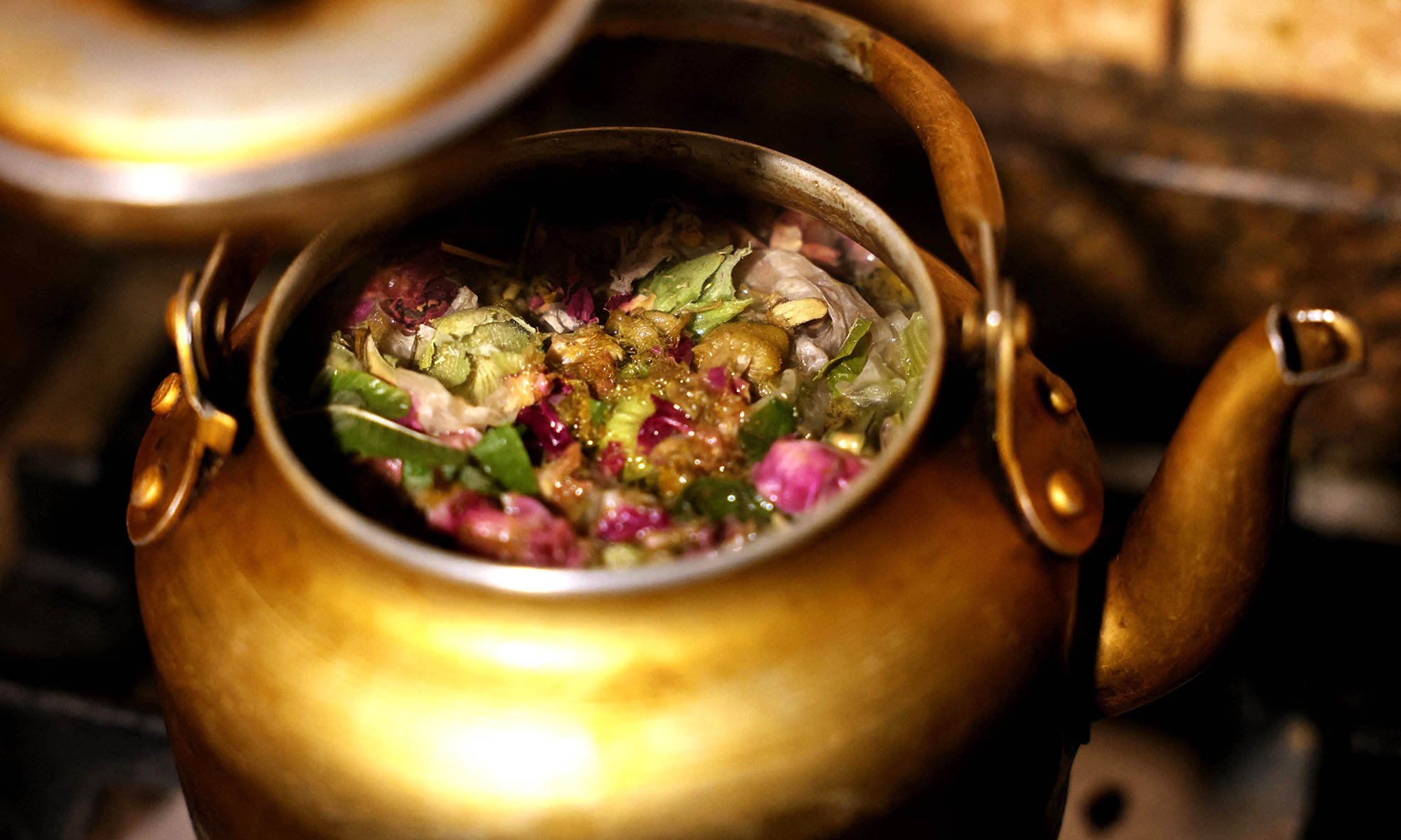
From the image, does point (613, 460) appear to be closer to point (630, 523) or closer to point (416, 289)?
point (630, 523)

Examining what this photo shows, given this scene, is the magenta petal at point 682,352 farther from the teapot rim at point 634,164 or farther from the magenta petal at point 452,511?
the magenta petal at point 452,511

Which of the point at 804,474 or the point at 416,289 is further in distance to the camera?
the point at 416,289

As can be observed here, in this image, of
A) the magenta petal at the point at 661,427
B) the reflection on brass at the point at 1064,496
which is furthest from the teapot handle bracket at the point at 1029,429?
the magenta petal at the point at 661,427

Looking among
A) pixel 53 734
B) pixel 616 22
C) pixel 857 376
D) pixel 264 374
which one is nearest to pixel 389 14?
pixel 264 374

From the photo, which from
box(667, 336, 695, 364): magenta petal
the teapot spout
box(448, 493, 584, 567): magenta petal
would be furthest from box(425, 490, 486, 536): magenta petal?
the teapot spout

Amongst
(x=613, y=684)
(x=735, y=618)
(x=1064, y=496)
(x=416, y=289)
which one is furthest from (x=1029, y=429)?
(x=416, y=289)
